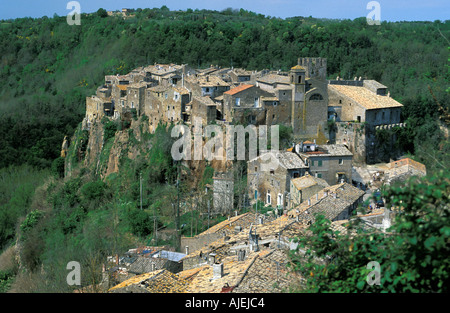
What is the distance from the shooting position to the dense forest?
107 ft

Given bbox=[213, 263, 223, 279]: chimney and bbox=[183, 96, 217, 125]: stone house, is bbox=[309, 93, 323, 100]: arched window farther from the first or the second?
bbox=[213, 263, 223, 279]: chimney

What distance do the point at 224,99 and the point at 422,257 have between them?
25.0m

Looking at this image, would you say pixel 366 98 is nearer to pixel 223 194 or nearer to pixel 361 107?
pixel 361 107

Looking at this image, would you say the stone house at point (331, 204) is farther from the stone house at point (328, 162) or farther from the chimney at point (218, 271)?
the chimney at point (218, 271)

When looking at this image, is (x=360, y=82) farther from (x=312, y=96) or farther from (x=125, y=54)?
(x=125, y=54)

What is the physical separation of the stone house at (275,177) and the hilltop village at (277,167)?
5 cm

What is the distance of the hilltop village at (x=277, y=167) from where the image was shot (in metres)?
17.1

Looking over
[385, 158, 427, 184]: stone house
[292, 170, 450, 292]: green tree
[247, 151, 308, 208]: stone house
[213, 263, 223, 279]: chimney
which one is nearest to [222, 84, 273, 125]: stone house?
Answer: [247, 151, 308, 208]: stone house

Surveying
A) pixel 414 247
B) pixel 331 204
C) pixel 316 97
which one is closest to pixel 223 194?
pixel 331 204

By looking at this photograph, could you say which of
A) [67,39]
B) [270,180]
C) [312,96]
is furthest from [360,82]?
[67,39]

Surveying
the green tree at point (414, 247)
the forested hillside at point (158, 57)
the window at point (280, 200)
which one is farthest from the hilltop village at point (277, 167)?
the forested hillside at point (158, 57)

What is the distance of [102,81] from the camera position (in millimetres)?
61938

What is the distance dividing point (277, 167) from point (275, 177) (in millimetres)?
485

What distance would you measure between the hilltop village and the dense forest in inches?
74.5
